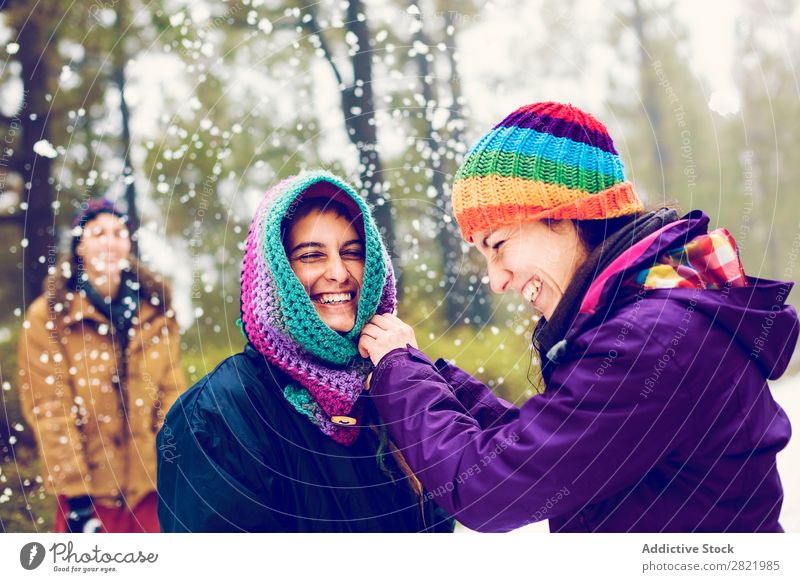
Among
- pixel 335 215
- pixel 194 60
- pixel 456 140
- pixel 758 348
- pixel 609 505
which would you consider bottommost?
pixel 609 505

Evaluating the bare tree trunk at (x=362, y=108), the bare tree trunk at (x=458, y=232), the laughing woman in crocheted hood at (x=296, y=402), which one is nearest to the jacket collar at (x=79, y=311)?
the bare tree trunk at (x=362, y=108)

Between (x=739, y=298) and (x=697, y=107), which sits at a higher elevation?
(x=697, y=107)

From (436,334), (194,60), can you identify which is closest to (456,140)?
(436,334)

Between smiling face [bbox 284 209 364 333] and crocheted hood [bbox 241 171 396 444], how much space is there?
0.04 metres

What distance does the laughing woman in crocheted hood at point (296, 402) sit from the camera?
1.79m

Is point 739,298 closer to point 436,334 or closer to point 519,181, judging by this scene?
point 519,181

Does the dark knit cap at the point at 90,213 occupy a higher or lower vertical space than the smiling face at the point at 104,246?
higher

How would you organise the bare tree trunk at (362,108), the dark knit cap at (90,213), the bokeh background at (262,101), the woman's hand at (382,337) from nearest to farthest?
the woman's hand at (382,337)
the bokeh background at (262,101)
the bare tree trunk at (362,108)
the dark knit cap at (90,213)

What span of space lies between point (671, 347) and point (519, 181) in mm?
499

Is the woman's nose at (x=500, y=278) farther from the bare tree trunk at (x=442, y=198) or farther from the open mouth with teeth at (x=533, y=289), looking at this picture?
the bare tree trunk at (x=442, y=198)

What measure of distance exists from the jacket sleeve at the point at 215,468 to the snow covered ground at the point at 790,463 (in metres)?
0.98

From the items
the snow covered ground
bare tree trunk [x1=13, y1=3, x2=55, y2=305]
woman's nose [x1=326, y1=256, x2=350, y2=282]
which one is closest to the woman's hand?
woman's nose [x1=326, y1=256, x2=350, y2=282]

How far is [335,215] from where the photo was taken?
1945 mm

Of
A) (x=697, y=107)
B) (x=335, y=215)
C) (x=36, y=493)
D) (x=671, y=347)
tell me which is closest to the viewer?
(x=671, y=347)
